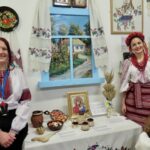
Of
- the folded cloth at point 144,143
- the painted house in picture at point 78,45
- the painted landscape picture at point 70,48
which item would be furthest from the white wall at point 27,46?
the folded cloth at point 144,143

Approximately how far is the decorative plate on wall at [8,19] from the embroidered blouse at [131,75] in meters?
1.12

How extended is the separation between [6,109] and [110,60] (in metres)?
1.27

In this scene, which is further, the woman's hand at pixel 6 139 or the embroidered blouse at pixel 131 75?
the embroidered blouse at pixel 131 75

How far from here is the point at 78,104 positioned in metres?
2.33

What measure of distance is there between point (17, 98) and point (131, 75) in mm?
1121

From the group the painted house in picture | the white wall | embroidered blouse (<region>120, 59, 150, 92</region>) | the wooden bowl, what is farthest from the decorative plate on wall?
embroidered blouse (<region>120, 59, 150, 92</region>)

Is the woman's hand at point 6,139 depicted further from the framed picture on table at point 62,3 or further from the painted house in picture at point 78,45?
the framed picture on table at point 62,3

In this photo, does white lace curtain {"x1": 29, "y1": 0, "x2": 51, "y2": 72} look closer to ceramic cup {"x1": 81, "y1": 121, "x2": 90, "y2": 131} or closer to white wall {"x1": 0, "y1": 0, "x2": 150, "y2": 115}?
white wall {"x1": 0, "y1": 0, "x2": 150, "y2": 115}

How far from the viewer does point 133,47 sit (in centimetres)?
228

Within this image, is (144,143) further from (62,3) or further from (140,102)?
(62,3)

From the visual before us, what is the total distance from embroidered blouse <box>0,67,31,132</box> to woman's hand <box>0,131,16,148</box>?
0.06m

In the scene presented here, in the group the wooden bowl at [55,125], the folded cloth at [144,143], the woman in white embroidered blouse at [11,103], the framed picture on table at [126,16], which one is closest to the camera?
the folded cloth at [144,143]

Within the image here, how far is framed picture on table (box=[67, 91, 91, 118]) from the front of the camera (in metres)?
2.30

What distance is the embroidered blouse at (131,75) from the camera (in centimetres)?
225
